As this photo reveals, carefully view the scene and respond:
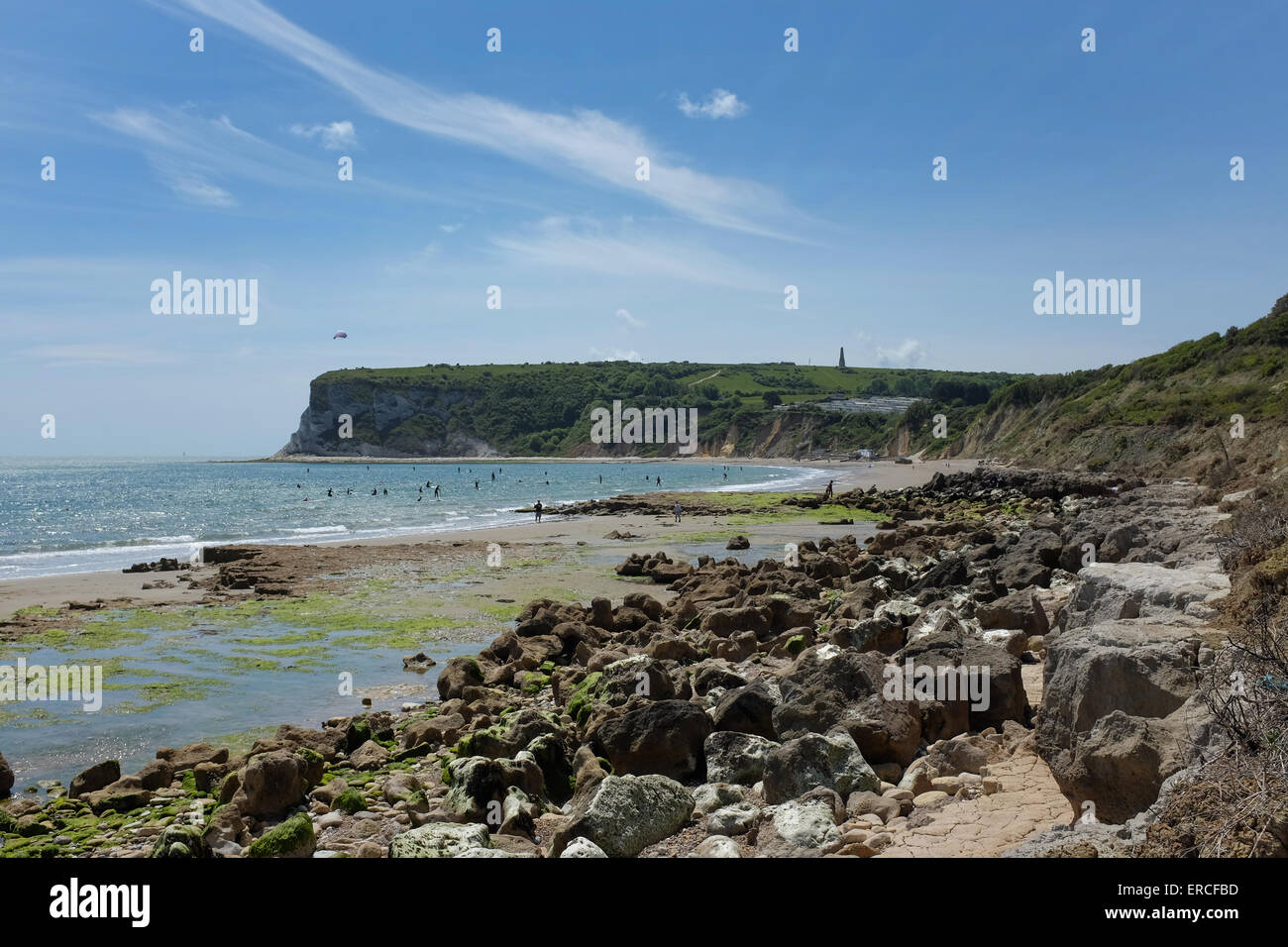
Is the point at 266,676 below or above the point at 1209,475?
below

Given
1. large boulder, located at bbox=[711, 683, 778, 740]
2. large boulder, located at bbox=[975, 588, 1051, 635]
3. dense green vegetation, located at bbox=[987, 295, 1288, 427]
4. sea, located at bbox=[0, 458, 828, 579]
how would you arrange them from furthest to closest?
dense green vegetation, located at bbox=[987, 295, 1288, 427], sea, located at bbox=[0, 458, 828, 579], large boulder, located at bbox=[975, 588, 1051, 635], large boulder, located at bbox=[711, 683, 778, 740]

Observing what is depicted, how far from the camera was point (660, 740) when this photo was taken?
9.22 metres

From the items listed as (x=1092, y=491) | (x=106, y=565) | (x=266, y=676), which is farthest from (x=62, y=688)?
(x=1092, y=491)

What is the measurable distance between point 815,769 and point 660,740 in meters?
2.04

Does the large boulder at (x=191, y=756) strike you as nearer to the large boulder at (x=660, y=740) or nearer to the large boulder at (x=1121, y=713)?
the large boulder at (x=660, y=740)

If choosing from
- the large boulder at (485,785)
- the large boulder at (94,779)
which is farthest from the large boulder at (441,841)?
the large boulder at (94,779)

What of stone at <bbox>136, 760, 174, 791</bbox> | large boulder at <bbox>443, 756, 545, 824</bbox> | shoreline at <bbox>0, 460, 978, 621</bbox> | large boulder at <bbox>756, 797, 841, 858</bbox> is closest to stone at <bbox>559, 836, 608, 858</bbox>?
large boulder at <bbox>756, 797, 841, 858</bbox>

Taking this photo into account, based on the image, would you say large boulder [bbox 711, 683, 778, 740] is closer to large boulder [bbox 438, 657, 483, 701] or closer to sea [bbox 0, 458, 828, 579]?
large boulder [bbox 438, 657, 483, 701]

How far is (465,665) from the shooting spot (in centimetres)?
1426

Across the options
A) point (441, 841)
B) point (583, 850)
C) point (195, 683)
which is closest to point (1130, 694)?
point (583, 850)

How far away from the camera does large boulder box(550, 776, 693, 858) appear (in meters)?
7.00

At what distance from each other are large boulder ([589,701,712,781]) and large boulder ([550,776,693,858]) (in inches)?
52.7
